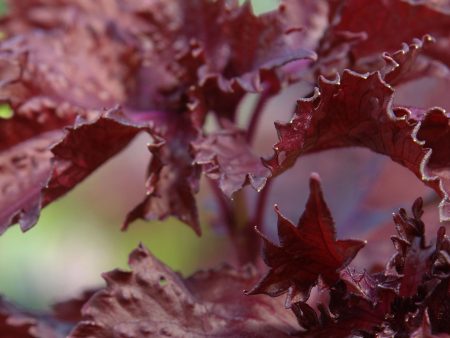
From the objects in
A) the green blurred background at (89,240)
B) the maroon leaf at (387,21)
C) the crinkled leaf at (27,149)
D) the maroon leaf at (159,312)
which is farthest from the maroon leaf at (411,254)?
the green blurred background at (89,240)

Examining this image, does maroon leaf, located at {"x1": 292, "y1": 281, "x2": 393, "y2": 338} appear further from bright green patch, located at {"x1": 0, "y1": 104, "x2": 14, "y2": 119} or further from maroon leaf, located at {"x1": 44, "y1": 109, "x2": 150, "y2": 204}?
bright green patch, located at {"x1": 0, "y1": 104, "x2": 14, "y2": 119}

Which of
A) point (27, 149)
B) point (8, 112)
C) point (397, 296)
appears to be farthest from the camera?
point (8, 112)

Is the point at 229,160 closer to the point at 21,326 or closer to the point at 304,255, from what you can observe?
the point at 304,255

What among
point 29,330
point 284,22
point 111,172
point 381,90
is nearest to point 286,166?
point 381,90

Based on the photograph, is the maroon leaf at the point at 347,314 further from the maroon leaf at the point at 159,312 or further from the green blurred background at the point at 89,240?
the green blurred background at the point at 89,240

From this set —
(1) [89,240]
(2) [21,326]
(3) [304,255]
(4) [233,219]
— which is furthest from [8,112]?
(3) [304,255]

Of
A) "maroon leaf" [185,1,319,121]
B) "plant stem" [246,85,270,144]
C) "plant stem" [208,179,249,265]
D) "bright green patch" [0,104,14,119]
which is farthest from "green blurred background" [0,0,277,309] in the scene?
"maroon leaf" [185,1,319,121]
